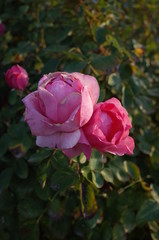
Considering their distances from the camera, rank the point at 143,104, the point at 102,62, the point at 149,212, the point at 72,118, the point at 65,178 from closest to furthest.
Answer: the point at 72,118
the point at 65,178
the point at 149,212
the point at 102,62
the point at 143,104

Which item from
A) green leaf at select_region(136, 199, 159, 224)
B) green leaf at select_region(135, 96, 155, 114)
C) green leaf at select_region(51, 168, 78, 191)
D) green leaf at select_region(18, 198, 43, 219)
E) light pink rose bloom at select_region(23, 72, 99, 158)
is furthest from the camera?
green leaf at select_region(135, 96, 155, 114)

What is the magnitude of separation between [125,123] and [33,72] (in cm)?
83

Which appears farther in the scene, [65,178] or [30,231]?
[30,231]

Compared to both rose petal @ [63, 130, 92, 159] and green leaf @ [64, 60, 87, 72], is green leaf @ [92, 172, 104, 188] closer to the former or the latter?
rose petal @ [63, 130, 92, 159]

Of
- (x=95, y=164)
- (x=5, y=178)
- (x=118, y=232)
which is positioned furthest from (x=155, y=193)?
(x=5, y=178)

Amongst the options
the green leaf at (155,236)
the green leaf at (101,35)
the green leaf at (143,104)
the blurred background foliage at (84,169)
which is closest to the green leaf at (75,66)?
the blurred background foliage at (84,169)

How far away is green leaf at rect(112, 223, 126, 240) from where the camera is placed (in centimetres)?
138

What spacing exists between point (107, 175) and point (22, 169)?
13.9 inches

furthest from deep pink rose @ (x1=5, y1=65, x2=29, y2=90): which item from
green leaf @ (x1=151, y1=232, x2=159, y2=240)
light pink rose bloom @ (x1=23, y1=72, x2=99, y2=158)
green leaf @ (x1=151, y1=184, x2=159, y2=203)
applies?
green leaf @ (x1=151, y1=232, x2=159, y2=240)

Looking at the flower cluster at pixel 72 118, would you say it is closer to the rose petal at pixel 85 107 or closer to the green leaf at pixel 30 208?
the rose petal at pixel 85 107

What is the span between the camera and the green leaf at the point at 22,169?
1.38m

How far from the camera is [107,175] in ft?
4.29

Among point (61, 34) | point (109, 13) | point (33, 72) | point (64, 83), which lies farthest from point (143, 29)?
point (64, 83)

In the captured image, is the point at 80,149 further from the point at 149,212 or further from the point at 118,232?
the point at 118,232
